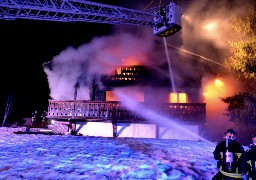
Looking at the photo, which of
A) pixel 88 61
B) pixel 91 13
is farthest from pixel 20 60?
pixel 91 13

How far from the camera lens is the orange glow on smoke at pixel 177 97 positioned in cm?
1944

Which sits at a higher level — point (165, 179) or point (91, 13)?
point (91, 13)

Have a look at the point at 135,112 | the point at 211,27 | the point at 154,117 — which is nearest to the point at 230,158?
the point at 154,117

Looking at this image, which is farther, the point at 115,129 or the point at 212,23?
the point at 212,23

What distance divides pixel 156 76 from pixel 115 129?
6618 millimetres

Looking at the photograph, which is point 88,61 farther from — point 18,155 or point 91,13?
point 18,155

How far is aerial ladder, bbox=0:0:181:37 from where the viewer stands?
10414 mm

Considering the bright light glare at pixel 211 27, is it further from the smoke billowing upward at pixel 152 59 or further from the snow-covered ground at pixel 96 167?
the snow-covered ground at pixel 96 167

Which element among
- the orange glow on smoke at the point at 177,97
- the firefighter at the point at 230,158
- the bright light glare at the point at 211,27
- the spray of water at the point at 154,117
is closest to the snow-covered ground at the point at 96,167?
the firefighter at the point at 230,158

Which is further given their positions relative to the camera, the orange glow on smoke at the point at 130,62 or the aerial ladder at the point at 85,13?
the orange glow on smoke at the point at 130,62

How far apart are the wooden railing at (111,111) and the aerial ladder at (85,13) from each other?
650 cm

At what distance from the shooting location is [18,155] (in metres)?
7.16

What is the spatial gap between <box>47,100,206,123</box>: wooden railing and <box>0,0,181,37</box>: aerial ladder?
6.50 meters

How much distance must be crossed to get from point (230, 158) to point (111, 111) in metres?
13.3
